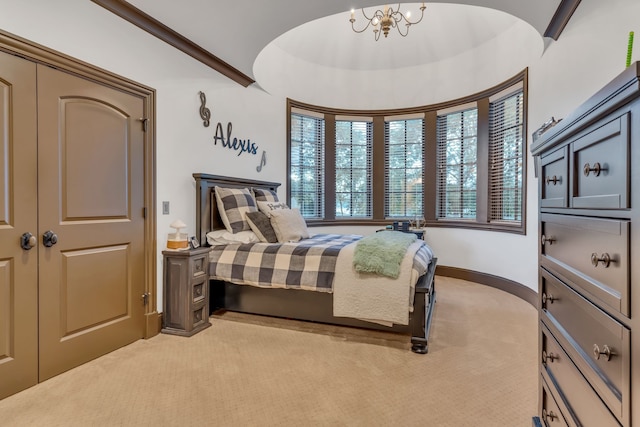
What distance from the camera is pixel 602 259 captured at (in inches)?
32.2

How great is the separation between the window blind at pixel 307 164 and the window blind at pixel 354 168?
0.28m

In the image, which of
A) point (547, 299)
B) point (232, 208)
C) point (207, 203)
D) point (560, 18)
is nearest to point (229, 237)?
point (232, 208)

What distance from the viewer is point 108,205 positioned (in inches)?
97.0

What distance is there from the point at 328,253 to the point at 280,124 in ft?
8.47

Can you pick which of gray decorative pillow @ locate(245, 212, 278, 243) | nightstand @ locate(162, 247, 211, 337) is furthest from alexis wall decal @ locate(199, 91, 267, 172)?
nightstand @ locate(162, 247, 211, 337)

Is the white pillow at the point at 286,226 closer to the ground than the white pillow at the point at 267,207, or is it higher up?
closer to the ground

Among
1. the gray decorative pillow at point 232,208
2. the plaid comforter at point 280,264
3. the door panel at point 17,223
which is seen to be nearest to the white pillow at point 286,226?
the plaid comforter at point 280,264

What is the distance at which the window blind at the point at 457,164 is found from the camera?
4762 mm

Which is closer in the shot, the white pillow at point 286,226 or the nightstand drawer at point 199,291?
the nightstand drawer at point 199,291

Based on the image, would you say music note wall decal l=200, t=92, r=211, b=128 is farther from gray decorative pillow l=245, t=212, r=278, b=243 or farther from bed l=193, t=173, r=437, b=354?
gray decorative pillow l=245, t=212, r=278, b=243

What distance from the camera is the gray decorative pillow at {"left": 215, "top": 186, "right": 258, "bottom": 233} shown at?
3391mm

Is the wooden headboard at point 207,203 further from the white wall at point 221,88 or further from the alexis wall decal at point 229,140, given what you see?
the alexis wall decal at point 229,140

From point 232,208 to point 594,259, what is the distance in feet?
9.91

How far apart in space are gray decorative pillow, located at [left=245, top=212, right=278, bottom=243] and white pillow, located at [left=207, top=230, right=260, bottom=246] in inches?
2.3
